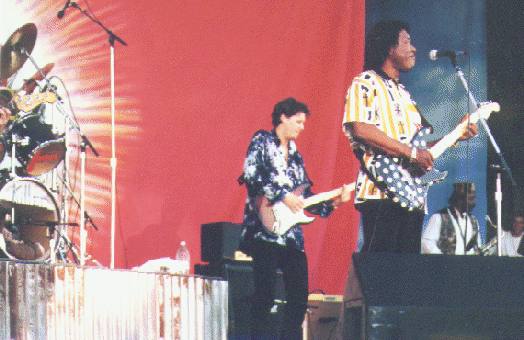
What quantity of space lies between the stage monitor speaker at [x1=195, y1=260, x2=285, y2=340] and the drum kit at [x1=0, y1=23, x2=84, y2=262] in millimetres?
1023

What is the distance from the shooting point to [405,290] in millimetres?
2736

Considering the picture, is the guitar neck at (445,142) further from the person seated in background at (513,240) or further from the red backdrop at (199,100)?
the person seated in background at (513,240)

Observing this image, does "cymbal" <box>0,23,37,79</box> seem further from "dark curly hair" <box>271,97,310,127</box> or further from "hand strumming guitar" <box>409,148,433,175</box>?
"hand strumming guitar" <box>409,148,433,175</box>

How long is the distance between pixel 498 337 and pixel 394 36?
4.76ft

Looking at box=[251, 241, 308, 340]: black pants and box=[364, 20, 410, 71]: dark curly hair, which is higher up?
box=[364, 20, 410, 71]: dark curly hair

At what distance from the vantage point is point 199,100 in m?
6.49

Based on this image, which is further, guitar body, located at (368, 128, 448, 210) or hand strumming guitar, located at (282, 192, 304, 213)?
hand strumming guitar, located at (282, 192, 304, 213)

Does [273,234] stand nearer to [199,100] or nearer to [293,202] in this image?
[293,202]

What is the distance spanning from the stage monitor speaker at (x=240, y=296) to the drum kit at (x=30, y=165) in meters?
1.02

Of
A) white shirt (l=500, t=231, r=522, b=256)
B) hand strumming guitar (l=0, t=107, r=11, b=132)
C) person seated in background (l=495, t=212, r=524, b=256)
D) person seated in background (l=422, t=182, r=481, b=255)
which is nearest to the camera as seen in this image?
hand strumming guitar (l=0, t=107, r=11, b=132)

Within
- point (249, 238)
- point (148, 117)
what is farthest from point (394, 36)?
point (148, 117)

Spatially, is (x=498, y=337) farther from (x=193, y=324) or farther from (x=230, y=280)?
(x=230, y=280)

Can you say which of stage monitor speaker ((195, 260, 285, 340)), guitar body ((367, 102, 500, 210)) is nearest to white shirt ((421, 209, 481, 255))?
stage monitor speaker ((195, 260, 285, 340))

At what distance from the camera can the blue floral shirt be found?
14.1ft
